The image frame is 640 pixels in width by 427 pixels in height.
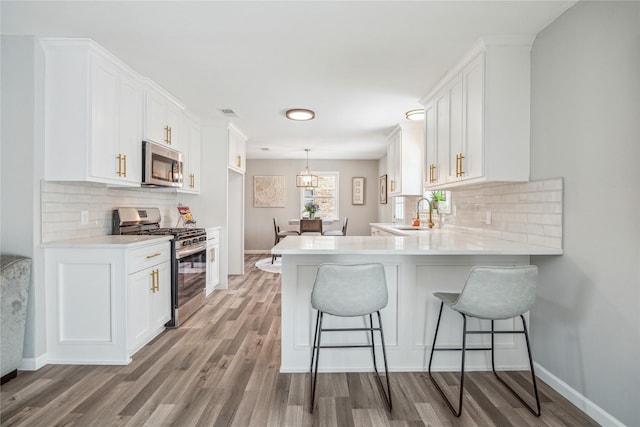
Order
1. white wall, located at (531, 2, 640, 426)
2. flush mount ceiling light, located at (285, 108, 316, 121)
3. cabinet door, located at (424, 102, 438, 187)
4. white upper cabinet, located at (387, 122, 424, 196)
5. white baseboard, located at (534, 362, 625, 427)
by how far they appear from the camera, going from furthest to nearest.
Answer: white upper cabinet, located at (387, 122, 424, 196)
flush mount ceiling light, located at (285, 108, 316, 121)
cabinet door, located at (424, 102, 438, 187)
white baseboard, located at (534, 362, 625, 427)
white wall, located at (531, 2, 640, 426)

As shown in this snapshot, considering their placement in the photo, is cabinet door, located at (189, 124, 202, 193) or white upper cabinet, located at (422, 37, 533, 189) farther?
cabinet door, located at (189, 124, 202, 193)

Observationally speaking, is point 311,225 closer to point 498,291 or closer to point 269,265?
point 269,265

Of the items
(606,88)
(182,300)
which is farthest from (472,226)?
(182,300)

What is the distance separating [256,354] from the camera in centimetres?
271

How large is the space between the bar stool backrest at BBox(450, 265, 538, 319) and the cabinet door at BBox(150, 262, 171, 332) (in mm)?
2488

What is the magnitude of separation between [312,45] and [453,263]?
1.91m

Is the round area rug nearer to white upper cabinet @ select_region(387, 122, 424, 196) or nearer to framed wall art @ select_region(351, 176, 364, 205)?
framed wall art @ select_region(351, 176, 364, 205)

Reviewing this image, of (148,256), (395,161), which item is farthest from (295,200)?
(148,256)

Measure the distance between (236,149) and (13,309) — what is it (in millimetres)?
3633

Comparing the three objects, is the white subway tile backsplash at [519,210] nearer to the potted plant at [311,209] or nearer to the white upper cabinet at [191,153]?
the white upper cabinet at [191,153]

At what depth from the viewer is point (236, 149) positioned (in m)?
5.41

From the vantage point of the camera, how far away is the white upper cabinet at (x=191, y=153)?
432cm

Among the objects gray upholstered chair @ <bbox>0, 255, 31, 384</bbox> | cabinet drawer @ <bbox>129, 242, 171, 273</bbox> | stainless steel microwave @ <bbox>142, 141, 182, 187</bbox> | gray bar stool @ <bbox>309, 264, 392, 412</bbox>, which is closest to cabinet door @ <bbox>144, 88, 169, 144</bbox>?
stainless steel microwave @ <bbox>142, 141, 182, 187</bbox>

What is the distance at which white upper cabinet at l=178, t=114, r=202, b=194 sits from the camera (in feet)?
14.2
